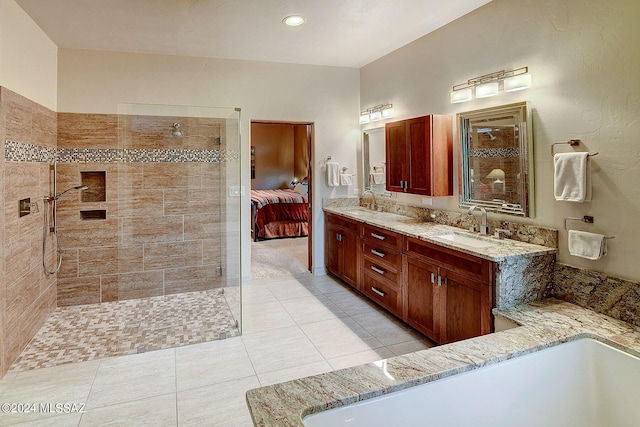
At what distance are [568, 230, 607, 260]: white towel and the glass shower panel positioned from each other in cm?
294

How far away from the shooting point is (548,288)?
2.53m

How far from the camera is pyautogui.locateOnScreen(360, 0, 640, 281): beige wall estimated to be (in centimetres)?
211

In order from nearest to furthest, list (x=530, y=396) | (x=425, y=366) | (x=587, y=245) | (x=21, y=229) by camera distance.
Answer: (x=425, y=366) → (x=530, y=396) → (x=587, y=245) → (x=21, y=229)

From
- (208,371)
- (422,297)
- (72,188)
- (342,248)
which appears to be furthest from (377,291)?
(72,188)

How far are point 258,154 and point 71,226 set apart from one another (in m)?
6.72

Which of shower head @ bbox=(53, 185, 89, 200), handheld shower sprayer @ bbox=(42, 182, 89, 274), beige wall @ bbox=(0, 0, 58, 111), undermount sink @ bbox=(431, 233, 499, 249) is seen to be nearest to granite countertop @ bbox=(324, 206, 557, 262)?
undermount sink @ bbox=(431, 233, 499, 249)

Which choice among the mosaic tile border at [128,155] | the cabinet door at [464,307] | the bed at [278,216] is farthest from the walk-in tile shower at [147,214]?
the bed at [278,216]

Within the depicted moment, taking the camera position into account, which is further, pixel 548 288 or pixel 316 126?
pixel 316 126

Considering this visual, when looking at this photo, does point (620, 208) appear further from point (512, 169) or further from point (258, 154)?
point (258, 154)

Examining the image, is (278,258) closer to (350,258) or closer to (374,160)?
(350,258)

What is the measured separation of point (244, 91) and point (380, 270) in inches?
106

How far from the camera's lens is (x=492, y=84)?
294 cm

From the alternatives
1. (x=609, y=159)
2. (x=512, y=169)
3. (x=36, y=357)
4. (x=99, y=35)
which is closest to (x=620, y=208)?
(x=609, y=159)

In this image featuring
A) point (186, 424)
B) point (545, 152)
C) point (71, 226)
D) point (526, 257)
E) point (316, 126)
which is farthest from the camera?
point (316, 126)
